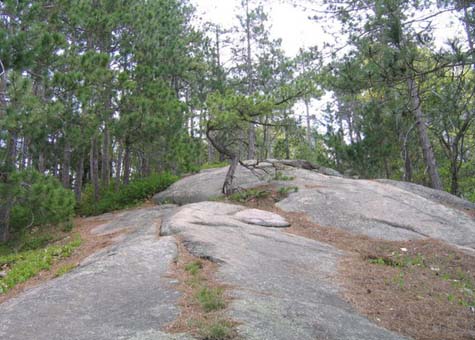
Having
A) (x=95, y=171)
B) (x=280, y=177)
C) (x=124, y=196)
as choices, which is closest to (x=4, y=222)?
(x=124, y=196)

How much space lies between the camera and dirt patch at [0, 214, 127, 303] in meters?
5.66

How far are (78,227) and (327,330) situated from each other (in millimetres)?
8315

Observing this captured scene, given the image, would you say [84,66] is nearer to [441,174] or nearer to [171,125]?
[171,125]

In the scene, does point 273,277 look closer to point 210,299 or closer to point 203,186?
point 210,299

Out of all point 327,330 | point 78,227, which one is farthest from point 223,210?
point 327,330

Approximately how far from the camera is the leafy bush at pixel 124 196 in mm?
12961

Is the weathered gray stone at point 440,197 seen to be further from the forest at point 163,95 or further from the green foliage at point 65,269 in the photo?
the green foliage at point 65,269

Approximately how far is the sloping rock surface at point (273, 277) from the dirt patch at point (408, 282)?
0.34m

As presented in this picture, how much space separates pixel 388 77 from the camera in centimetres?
575

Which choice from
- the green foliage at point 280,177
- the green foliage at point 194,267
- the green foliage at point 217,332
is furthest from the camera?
the green foliage at point 280,177

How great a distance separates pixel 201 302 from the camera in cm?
398

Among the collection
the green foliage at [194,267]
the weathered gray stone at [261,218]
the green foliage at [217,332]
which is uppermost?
the weathered gray stone at [261,218]

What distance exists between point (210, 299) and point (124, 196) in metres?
9.76

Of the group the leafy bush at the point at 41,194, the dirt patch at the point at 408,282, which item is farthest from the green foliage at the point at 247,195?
the leafy bush at the point at 41,194
